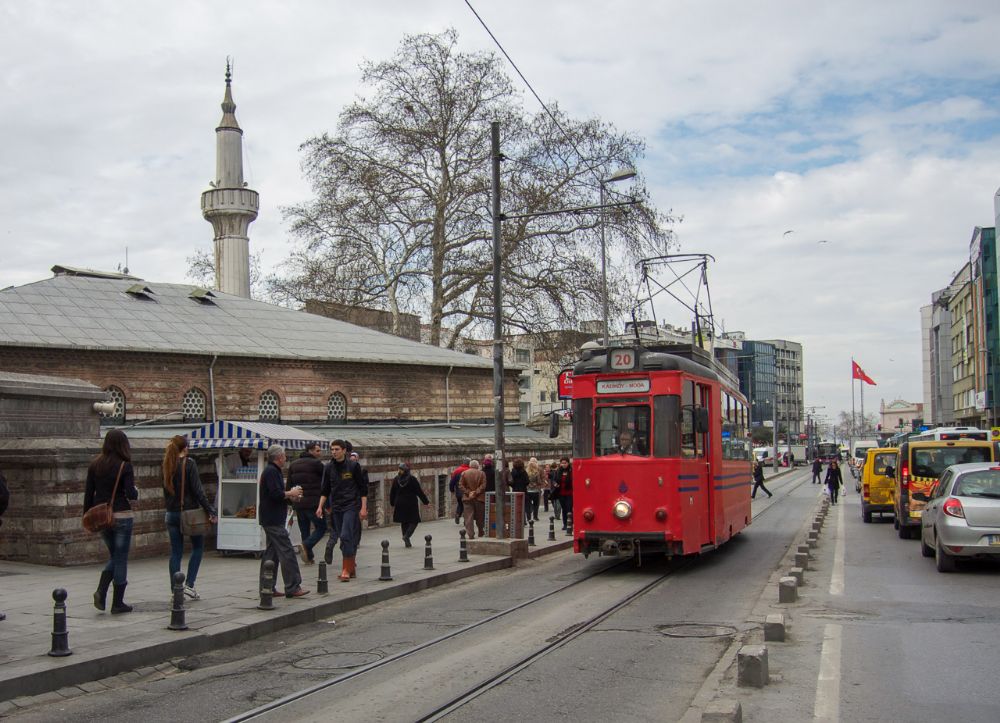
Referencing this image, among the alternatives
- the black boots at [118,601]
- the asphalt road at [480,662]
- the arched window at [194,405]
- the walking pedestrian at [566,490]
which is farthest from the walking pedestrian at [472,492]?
the arched window at [194,405]

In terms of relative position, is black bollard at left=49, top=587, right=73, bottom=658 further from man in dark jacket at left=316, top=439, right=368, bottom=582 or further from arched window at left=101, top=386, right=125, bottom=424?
arched window at left=101, top=386, right=125, bottom=424

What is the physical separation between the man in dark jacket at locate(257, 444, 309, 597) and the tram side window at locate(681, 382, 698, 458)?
592cm

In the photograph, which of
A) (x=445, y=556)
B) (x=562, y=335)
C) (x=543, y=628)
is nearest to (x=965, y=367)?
(x=562, y=335)

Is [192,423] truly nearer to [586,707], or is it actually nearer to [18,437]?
[18,437]

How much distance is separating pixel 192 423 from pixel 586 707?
78.2 feet

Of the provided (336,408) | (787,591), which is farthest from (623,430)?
(336,408)

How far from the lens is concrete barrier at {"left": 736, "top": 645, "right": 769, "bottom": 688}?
24.0ft

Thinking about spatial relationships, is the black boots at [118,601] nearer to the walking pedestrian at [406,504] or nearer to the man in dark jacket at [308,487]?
the man in dark jacket at [308,487]

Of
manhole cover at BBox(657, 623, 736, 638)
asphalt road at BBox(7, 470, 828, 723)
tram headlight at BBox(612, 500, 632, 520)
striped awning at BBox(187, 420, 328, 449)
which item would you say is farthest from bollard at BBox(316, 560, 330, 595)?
tram headlight at BBox(612, 500, 632, 520)

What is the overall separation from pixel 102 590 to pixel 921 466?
17.4 metres

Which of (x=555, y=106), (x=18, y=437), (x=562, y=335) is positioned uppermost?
(x=555, y=106)

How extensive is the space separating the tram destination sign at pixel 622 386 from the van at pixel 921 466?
937cm

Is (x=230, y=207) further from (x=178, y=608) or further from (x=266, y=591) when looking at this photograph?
(x=178, y=608)

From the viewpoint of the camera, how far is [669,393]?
14125mm
